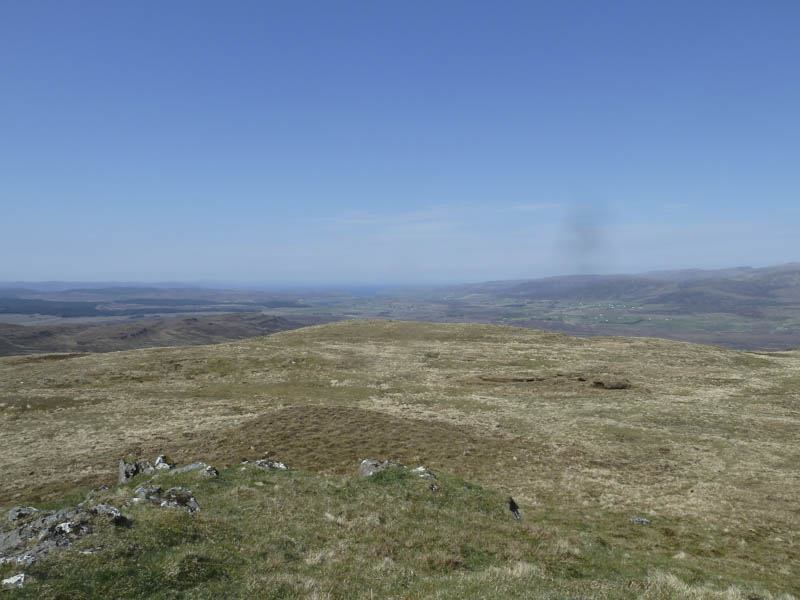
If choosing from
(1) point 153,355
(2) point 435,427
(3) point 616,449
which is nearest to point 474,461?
(2) point 435,427

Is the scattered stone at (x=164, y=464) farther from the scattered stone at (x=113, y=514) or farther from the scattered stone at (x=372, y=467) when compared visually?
the scattered stone at (x=113, y=514)

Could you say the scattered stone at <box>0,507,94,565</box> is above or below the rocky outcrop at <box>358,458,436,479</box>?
above

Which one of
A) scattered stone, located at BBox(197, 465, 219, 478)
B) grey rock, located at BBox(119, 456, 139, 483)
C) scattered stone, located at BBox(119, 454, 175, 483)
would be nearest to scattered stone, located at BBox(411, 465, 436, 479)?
scattered stone, located at BBox(197, 465, 219, 478)

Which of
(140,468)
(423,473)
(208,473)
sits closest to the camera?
→ (208,473)

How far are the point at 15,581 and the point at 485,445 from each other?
28103mm

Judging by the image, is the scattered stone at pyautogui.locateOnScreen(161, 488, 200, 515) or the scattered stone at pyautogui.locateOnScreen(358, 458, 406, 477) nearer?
the scattered stone at pyautogui.locateOnScreen(161, 488, 200, 515)

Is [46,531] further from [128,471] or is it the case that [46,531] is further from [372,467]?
[372,467]

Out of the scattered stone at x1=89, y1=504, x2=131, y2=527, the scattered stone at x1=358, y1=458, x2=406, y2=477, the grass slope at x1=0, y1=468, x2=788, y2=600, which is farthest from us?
the scattered stone at x1=358, y1=458, x2=406, y2=477

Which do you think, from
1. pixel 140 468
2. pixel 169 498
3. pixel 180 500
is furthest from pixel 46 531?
pixel 140 468

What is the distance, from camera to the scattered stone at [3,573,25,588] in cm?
930

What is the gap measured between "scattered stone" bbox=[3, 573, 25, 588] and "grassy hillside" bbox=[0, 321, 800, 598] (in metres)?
2.68

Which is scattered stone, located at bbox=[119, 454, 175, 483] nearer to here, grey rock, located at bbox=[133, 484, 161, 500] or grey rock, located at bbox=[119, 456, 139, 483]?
grey rock, located at bbox=[119, 456, 139, 483]

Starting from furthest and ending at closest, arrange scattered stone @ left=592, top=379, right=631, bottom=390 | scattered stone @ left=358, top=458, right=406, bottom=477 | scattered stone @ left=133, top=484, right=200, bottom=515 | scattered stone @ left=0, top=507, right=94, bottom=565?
scattered stone @ left=592, top=379, right=631, bottom=390, scattered stone @ left=358, top=458, right=406, bottom=477, scattered stone @ left=133, top=484, right=200, bottom=515, scattered stone @ left=0, top=507, right=94, bottom=565

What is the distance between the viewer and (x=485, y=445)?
3256 cm
